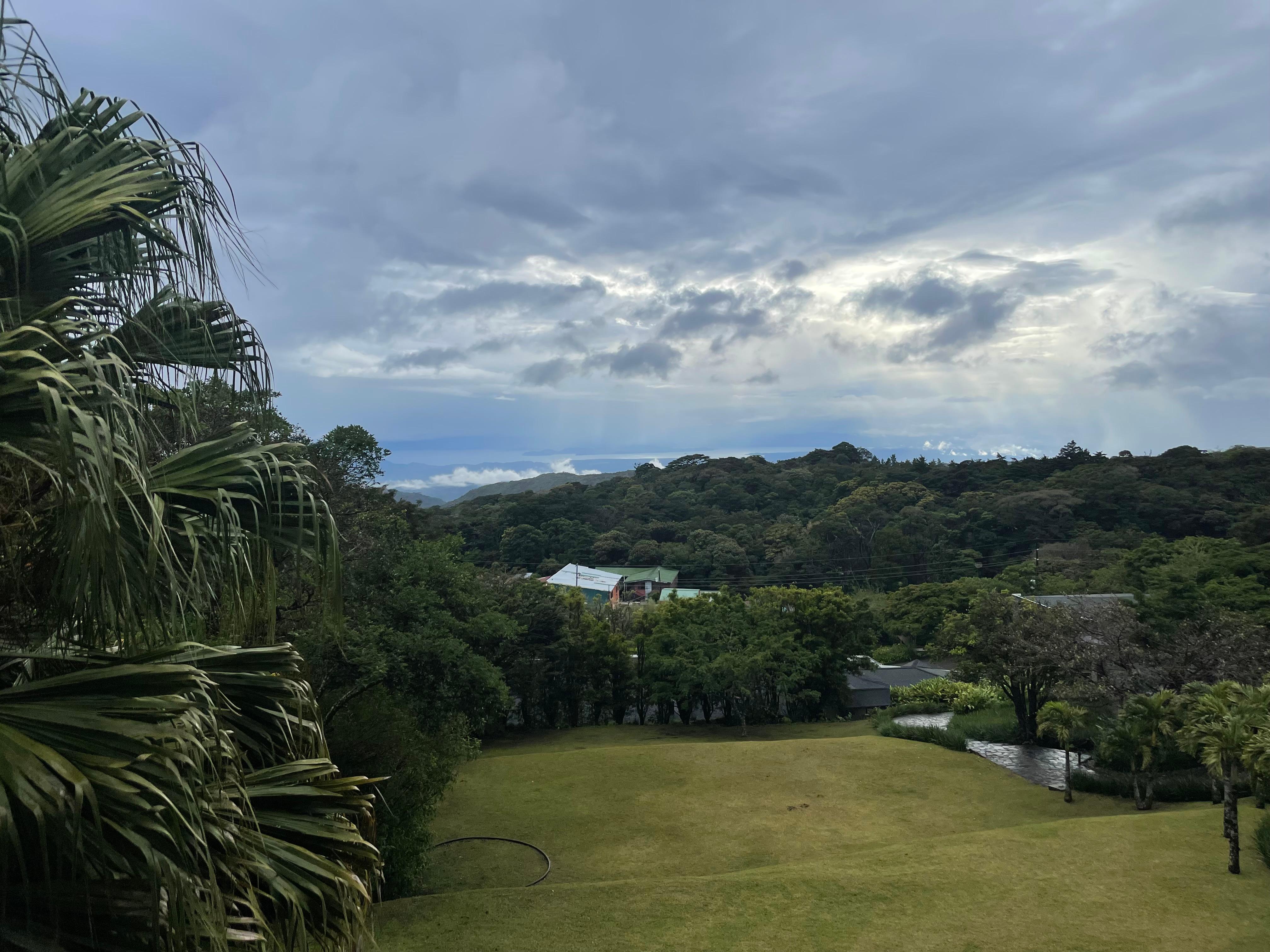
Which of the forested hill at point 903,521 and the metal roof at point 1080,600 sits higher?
the forested hill at point 903,521

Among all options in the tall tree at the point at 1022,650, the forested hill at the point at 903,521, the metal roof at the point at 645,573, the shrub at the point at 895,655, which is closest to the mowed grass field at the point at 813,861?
the tall tree at the point at 1022,650

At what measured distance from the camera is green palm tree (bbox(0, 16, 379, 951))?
2090mm

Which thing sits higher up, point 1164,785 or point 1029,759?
point 1164,785

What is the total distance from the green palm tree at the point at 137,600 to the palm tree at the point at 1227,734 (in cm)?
943

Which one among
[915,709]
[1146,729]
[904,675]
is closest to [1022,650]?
[1146,729]

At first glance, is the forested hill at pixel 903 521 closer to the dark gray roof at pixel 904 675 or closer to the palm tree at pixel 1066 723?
the dark gray roof at pixel 904 675

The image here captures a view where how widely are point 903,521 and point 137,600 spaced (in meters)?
40.9

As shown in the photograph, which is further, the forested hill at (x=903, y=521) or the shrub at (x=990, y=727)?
the forested hill at (x=903, y=521)

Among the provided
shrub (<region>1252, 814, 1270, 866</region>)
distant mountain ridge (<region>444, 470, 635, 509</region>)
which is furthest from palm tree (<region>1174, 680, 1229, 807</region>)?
distant mountain ridge (<region>444, 470, 635, 509</region>)

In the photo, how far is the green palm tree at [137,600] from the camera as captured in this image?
2090 millimetres

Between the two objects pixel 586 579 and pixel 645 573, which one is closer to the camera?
pixel 586 579

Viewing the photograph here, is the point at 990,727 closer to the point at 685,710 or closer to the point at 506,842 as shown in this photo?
the point at 685,710

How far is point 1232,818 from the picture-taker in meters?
8.88

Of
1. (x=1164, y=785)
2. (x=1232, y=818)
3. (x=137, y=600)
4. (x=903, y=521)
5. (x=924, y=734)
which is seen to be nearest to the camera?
(x=137, y=600)
